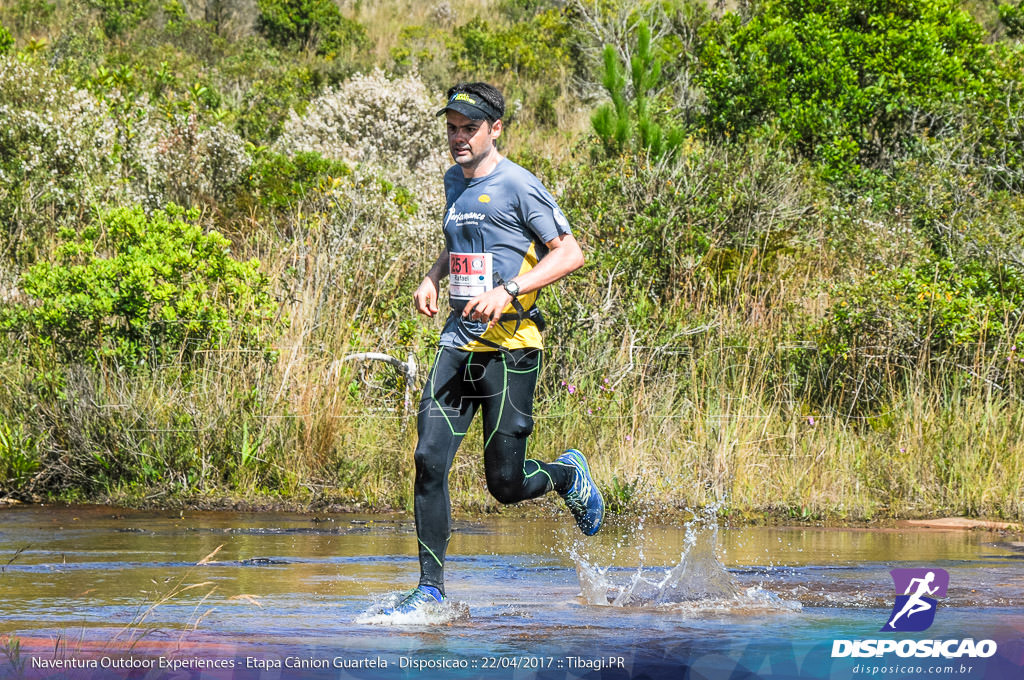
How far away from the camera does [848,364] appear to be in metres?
11.1

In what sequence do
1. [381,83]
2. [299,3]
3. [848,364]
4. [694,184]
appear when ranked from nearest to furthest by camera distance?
1. [848,364]
2. [694,184]
3. [381,83]
4. [299,3]

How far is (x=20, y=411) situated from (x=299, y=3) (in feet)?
64.3

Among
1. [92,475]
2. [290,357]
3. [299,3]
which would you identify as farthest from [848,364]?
[299,3]

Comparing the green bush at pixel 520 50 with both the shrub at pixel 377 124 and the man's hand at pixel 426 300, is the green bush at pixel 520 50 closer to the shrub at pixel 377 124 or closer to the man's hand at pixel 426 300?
the shrub at pixel 377 124

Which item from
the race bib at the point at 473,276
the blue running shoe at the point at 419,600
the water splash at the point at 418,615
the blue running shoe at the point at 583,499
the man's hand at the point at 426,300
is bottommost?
the water splash at the point at 418,615

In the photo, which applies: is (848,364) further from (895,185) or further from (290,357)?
(290,357)

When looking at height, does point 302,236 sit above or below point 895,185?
below

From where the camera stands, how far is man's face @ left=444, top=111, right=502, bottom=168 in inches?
226

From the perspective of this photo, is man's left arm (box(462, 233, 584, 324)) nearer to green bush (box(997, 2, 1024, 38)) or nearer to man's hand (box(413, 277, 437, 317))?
man's hand (box(413, 277, 437, 317))

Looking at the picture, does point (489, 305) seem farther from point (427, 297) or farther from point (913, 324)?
point (913, 324)

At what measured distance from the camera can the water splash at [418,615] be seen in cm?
552

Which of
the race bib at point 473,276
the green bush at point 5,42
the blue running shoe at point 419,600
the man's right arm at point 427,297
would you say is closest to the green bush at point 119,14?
the green bush at point 5,42

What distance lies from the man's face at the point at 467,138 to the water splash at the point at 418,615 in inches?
77.6

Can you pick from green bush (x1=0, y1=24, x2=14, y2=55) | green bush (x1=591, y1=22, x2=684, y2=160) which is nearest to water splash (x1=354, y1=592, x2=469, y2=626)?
green bush (x1=591, y1=22, x2=684, y2=160)
